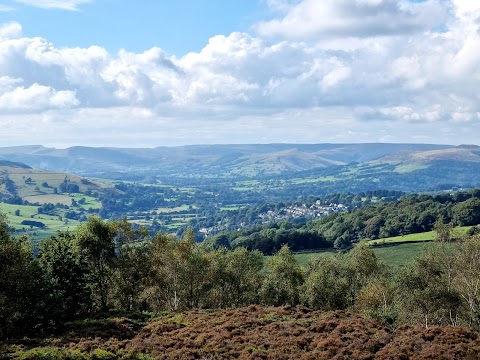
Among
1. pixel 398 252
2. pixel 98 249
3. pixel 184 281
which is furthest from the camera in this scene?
pixel 398 252

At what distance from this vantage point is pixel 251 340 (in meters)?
41.7

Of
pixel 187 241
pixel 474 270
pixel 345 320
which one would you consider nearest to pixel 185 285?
pixel 187 241

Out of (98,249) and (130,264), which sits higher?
(98,249)

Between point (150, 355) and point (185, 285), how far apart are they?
117 feet

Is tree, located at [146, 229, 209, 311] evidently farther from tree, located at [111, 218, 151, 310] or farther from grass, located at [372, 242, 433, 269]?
grass, located at [372, 242, 433, 269]

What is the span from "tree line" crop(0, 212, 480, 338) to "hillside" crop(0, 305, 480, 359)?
241 inches

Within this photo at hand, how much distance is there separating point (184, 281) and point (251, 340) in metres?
32.2

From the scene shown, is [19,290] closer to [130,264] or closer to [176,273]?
[130,264]

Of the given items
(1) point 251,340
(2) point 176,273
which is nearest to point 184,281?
(2) point 176,273

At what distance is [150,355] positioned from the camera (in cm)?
3794

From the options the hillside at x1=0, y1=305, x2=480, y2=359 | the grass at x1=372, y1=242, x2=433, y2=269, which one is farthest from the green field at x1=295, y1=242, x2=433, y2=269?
the hillside at x1=0, y1=305, x2=480, y2=359

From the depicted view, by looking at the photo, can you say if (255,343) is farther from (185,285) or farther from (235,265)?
(235,265)

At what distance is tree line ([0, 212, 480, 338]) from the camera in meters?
50.1

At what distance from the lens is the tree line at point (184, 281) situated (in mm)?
50094
